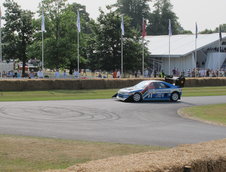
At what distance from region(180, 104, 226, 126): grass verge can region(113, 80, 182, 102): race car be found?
3723 mm

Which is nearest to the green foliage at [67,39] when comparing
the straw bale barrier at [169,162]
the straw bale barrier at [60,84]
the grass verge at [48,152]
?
the straw bale barrier at [60,84]

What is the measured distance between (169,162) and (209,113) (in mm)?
14816

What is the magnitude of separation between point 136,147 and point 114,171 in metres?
5.87

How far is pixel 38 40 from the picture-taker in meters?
53.9

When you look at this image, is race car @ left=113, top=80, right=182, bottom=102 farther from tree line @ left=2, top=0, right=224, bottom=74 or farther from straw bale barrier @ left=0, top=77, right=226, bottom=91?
tree line @ left=2, top=0, right=224, bottom=74

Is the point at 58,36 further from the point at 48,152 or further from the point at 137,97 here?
the point at 48,152

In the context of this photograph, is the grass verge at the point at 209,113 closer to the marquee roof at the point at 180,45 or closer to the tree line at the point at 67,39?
the tree line at the point at 67,39

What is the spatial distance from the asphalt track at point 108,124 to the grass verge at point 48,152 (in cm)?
96

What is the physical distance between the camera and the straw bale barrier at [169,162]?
207 inches

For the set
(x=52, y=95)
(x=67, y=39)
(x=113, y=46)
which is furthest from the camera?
(x=113, y=46)

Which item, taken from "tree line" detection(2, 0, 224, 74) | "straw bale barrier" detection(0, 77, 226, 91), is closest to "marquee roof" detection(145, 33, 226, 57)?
"tree line" detection(2, 0, 224, 74)

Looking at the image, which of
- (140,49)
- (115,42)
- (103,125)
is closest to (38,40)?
(115,42)

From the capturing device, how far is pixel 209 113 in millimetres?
19953

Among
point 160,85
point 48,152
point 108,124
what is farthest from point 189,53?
point 48,152
